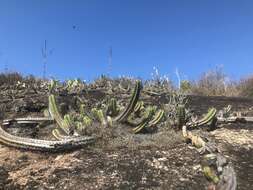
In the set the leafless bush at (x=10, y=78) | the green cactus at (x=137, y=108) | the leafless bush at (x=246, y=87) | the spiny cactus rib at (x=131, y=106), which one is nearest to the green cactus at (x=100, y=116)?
the spiny cactus rib at (x=131, y=106)

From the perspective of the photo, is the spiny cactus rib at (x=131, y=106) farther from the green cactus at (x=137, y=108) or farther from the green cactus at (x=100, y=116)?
the green cactus at (x=137, y=108)

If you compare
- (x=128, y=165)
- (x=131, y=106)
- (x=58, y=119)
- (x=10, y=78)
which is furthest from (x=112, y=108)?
(x=10, y=78)

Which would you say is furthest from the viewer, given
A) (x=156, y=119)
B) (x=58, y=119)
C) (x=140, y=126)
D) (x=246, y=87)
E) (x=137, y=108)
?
(x=246, y=87)

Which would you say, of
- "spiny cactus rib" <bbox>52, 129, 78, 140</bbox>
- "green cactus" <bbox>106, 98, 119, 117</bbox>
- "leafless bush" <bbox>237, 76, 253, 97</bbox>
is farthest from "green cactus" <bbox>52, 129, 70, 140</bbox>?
"leafless bush" <bbox>237, 76, 253, 97</bbox>

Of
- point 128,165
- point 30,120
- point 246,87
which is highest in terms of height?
point 246,87

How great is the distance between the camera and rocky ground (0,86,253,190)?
479 cm

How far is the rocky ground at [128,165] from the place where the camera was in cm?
479

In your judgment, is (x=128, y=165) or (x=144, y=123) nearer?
(x=128, y=165)

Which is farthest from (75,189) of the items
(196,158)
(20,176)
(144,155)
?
(196,158)

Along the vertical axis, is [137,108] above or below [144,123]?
above

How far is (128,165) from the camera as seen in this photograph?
5184 millimetres

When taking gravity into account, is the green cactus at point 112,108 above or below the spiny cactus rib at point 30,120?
above

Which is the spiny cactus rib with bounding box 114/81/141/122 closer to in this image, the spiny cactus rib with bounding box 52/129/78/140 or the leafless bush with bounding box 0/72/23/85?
the spiny cactus rib with bounding box 52/129/78/140

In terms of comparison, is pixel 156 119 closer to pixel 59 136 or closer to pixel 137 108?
pixel 137 108
